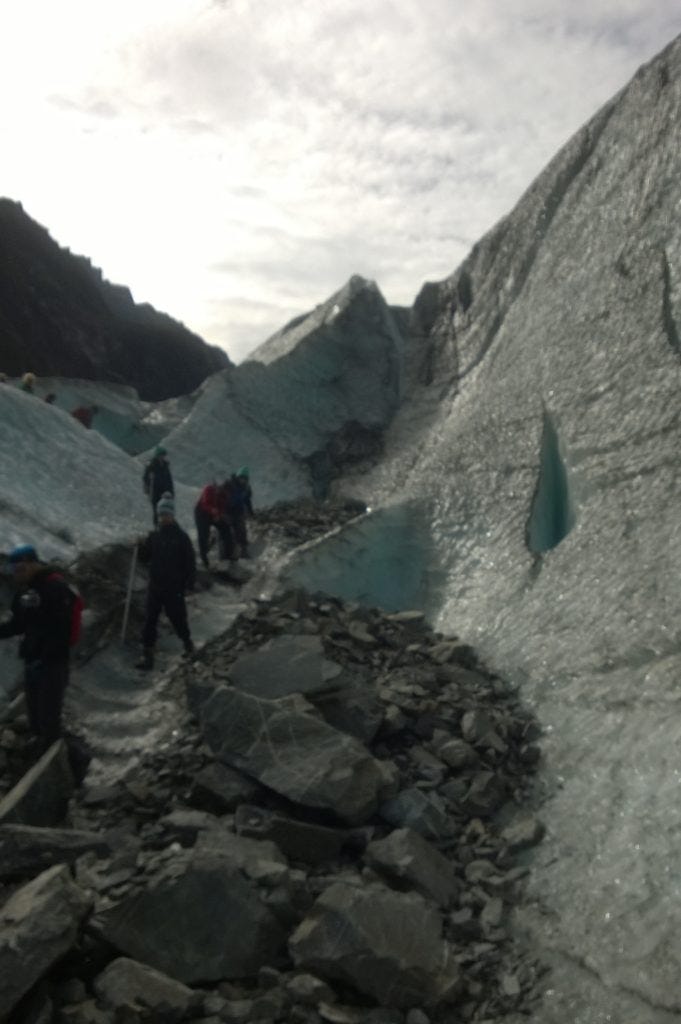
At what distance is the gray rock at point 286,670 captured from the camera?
24.6 feet

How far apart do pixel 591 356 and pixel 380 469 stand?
20.8 ft

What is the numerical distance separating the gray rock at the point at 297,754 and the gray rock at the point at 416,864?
35 centimetres

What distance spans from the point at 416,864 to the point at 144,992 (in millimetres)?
1619

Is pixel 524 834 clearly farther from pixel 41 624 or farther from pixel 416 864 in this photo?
pixel 41 624

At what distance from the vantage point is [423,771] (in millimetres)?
7043

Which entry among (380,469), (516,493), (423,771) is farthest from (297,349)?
(423,771)

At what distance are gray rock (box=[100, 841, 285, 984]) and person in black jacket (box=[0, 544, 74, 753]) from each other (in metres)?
1.97

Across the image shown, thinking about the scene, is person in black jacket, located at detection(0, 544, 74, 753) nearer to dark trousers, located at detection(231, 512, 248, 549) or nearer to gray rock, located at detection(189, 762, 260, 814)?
gray rock, located at detection(189, 762, 260, 814)

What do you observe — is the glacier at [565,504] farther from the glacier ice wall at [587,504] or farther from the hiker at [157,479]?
the hiker at [157,479]

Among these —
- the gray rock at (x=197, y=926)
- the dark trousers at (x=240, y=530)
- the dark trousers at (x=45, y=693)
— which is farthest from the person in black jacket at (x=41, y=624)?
the dark trousers at (x=240, y=530)

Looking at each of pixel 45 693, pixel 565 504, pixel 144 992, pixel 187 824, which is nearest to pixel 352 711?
pixel 187 824

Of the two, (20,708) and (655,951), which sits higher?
(20,708)

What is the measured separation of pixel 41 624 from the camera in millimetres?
7012

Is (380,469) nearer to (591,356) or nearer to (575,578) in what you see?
(591,356)
